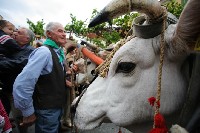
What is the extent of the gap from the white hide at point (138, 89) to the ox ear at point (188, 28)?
179 millimetres

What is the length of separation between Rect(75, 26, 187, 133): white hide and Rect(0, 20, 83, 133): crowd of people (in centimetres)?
151

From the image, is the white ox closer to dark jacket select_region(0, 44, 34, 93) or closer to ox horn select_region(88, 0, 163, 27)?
ox horn select_region(88, 0, 163, 27)

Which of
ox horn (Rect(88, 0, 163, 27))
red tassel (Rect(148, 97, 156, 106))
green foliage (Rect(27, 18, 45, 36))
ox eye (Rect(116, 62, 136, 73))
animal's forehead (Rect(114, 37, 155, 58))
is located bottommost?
green foliage (Rect(27, 18, 45, 36))

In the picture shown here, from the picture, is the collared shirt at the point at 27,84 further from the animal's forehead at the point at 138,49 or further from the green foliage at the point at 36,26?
the green foliage at the point at 36,26

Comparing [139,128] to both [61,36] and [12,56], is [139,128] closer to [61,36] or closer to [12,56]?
[61,36]

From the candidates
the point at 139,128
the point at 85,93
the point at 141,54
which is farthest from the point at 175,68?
the point at 85,93

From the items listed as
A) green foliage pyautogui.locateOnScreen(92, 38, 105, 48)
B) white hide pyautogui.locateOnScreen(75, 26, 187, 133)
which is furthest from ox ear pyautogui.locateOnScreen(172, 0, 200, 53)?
green foliage pyautogui.locateOnScreen(92, 38, 105, 48)

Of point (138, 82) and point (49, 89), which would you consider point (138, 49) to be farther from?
point (49, 89)

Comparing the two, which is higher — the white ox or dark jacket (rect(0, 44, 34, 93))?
the white ox

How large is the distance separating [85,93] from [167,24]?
988mm

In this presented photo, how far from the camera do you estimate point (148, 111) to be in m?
2.01

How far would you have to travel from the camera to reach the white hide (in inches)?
77.1

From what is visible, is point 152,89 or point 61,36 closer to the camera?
point 152,89

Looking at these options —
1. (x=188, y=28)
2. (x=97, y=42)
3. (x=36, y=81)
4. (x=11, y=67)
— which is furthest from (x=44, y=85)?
(x=97, y=42)
